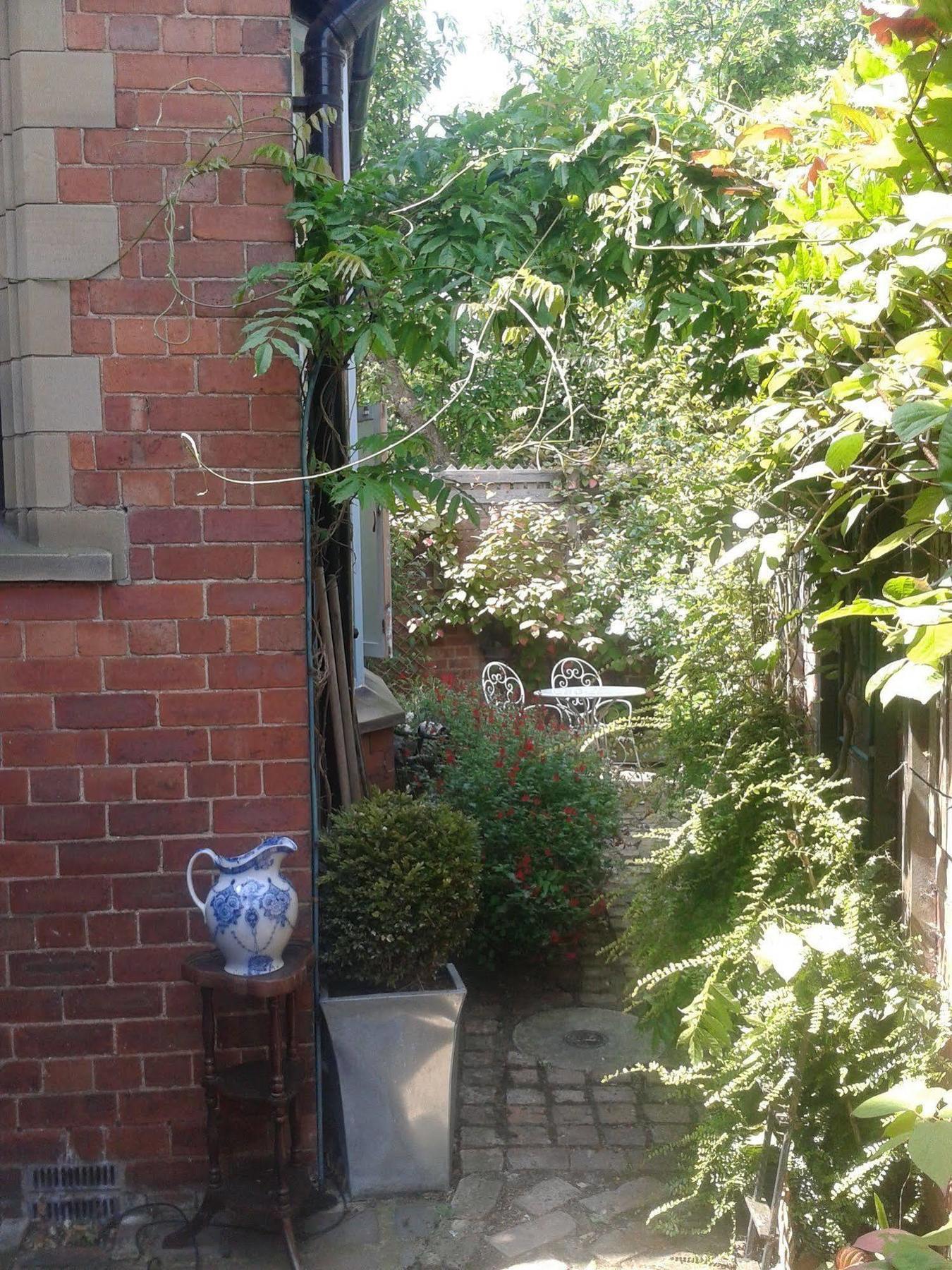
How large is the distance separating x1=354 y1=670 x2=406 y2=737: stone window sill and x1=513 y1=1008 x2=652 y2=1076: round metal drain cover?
1.45 meters

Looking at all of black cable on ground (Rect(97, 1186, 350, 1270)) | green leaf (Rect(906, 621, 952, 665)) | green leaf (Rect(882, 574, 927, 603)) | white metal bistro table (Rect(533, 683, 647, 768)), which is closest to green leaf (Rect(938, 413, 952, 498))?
green leaf (Rect(906, 621, 952, 665))

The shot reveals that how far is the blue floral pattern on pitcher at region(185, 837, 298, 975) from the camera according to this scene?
324 cm

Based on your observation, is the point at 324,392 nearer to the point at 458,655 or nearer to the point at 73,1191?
the point at 73,1191

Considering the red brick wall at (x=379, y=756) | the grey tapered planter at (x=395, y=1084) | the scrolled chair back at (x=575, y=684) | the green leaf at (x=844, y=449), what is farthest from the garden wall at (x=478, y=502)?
the green leaf at (x=844, y=449)

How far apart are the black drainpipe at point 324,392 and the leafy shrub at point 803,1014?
1.11 metres

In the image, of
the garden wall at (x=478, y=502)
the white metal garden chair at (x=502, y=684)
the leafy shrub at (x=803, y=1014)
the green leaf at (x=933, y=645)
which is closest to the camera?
the green leaf at (x=933, y=645)

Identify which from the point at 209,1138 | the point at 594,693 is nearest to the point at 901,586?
the point at 209,1138

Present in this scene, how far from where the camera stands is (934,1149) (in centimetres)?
175

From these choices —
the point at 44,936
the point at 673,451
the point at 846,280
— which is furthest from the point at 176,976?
the point at 673,451

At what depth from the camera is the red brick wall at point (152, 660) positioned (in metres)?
3.42

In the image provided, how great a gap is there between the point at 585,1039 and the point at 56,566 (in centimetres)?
285

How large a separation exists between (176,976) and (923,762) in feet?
7.28

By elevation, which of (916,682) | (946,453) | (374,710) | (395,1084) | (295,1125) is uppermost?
(946,453)

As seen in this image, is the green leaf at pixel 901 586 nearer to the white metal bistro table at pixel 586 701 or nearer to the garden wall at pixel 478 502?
the white metal bistro table at pixel 586 701
